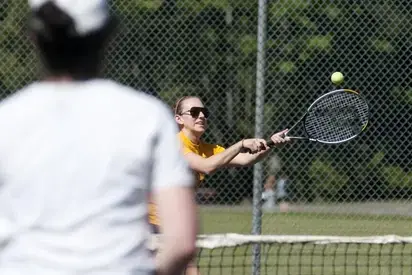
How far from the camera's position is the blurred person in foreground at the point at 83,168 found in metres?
1.81

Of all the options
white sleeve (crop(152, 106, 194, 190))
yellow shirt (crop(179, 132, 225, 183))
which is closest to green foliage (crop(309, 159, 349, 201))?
yellow shirt (crop(179, 132, 225, 183))

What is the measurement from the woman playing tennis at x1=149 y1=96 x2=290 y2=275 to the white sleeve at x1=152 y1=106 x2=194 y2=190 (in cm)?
356

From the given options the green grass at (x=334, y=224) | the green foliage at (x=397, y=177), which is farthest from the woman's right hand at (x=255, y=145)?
the green foliage at (x=397, y=177)

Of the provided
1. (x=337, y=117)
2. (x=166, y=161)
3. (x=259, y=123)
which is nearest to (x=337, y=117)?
(x=337, y=117)

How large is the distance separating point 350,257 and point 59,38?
8.08 meters

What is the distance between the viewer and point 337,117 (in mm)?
6625

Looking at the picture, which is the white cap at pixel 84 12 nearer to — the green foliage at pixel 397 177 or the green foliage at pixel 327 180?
the green foliage at pixel 397 177

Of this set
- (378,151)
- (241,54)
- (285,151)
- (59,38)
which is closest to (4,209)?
(59,38)

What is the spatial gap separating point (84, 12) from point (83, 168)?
260mm

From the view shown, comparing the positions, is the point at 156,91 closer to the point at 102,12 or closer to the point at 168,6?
the point at 168,6

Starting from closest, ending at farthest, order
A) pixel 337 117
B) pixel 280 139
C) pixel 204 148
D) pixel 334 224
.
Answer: pixel 280 139
pixel 204 148
pixel 337 117
pixel 334 224

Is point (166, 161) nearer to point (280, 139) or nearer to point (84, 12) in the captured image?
point (84, 12)

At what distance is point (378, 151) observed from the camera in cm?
841

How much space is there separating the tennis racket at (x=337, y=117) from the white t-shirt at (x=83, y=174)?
4.66 meters
